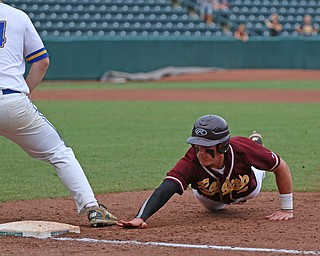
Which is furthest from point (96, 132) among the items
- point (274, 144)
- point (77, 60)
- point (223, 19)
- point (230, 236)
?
point (223, 19)

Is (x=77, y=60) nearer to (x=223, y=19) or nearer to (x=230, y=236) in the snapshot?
(x=223, y=19)

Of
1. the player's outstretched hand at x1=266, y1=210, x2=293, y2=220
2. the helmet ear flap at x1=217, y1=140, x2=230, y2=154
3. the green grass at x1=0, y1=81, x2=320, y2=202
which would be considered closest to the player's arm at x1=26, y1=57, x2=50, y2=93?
the helmet ear flap at x1=217, y1=140, x2=230, y2=154

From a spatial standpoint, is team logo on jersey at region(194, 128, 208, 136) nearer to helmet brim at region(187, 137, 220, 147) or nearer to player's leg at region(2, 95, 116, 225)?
helmet brim at region(187, 137, 220, 147)

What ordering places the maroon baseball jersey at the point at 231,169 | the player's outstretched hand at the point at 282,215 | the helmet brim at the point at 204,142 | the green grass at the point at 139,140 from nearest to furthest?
the helmet brim at the point at 204,142 < the maroon baseball jersey at the point at 231,169 < the player's outstretched hand at the point at 282,215 < the green grass at the point at 139,140

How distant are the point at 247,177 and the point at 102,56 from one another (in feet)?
72.2

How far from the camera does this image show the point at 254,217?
19.4 feet

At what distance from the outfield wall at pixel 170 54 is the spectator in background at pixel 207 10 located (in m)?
3.29

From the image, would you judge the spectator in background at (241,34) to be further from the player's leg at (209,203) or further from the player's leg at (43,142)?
the player's leg at (43,142)

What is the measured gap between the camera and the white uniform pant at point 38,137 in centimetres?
508

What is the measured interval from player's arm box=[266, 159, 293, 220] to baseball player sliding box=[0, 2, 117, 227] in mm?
1263

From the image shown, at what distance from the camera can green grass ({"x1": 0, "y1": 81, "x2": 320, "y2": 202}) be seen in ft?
25.7

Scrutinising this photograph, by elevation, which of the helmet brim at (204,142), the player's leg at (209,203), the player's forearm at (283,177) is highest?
the helmet brim at (204,142)

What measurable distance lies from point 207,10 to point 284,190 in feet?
88.9

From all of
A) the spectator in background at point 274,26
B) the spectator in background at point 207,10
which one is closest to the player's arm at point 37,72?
the spectator in background at point 274,26
